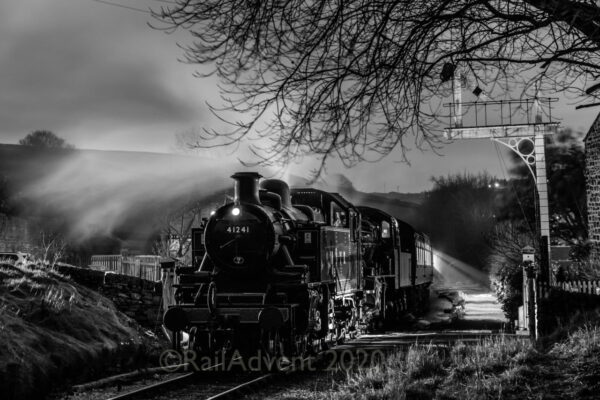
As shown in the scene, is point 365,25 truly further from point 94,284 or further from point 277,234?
point 94,284

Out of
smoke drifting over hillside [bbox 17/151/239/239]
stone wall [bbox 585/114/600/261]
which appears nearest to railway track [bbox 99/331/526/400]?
stone wall [bbox 585/114/600/261]

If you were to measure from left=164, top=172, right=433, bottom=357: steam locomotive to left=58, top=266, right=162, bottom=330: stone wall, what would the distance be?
303 centimetres

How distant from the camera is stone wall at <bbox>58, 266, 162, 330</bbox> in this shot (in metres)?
14.6

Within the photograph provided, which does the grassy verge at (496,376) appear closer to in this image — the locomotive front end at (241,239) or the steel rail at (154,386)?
the steel rail at (154,386)

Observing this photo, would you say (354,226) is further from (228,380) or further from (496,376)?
(496,376)

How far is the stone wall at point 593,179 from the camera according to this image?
27250 millimetres

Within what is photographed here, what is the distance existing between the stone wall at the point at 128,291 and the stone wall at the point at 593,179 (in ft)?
60.7

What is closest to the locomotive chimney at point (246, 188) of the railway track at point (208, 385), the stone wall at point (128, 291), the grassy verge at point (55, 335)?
the railway track at point (208, 385)

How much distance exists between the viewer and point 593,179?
28.4 metres

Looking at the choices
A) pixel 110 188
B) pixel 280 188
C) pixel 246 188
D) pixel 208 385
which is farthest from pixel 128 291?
pixel 110 188

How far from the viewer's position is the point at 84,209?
47875 millimetres

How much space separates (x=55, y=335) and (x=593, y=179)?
23994mm

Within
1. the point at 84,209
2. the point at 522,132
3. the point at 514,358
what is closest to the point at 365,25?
the point at 514,358

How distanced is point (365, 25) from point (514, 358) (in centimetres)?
447
